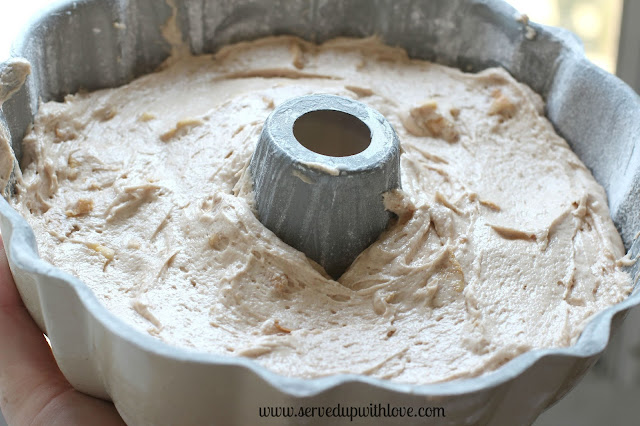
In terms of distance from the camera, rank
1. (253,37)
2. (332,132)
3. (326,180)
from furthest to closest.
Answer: (253,37) → (332,132) → (326,180)

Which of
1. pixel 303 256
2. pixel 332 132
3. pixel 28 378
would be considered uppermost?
pixel 332 132

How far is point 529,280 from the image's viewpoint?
5.11 ft

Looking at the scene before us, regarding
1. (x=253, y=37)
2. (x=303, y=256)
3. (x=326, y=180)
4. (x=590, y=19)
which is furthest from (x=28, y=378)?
(x=590, y=19)

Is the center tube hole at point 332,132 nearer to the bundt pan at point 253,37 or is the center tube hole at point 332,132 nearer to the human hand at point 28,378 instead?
the bundt pan at point 253,37

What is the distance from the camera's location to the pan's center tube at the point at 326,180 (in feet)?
4.91

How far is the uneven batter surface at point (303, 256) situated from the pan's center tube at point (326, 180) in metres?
0.04

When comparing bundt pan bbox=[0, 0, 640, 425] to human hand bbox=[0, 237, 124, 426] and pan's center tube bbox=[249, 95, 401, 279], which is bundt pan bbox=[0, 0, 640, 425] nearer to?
human hand bbox=[0, 237, 124, 426]

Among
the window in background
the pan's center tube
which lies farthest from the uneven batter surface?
the window in background

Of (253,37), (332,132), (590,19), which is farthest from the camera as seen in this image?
(590,19)

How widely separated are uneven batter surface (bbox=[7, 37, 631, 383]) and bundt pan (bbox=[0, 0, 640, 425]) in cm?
7

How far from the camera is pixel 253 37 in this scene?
6.91 feet

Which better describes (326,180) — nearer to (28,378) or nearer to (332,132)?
(332,132)

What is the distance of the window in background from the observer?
2.64 m

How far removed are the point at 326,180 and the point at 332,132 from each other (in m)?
0.24
